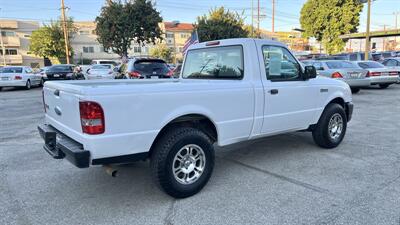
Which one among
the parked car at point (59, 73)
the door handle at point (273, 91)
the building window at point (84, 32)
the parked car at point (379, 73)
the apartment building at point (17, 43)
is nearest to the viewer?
the door handle at point (273, 91)

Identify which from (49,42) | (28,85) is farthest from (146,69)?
(49,42)

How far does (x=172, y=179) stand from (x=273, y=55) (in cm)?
242

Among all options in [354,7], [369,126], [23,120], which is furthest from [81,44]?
[369,126]

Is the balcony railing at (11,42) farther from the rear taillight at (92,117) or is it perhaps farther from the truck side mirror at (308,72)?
the rear taillight at (92,117)

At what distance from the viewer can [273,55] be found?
4773 mm

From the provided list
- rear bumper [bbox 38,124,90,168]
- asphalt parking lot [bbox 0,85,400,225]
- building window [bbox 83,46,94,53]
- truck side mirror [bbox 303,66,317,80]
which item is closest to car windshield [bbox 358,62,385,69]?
asphalt parking lot [bbox 0,85,400,225]

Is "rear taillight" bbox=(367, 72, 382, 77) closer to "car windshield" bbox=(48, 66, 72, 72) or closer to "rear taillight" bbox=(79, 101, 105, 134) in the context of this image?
"rear taillight" bbox=(79, 101, 105, 134)

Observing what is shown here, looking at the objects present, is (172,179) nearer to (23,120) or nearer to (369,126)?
(369,126)

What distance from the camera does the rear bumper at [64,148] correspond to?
314cm

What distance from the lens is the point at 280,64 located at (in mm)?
4855

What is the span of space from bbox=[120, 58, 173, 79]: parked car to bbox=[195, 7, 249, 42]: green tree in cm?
1473

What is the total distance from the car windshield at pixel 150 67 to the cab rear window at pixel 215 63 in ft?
21.8

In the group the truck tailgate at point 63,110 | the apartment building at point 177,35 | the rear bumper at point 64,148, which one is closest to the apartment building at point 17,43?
the apartment building at point 177,35

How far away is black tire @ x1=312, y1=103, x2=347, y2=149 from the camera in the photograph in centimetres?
555
